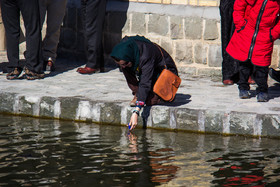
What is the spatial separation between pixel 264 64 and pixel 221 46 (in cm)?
177

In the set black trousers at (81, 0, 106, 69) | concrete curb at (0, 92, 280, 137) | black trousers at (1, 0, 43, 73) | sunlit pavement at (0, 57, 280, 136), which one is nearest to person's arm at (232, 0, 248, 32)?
sunlit pavement at (0, 57, 280, 136)

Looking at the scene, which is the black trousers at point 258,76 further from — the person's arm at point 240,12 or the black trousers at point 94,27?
the black trousers at point 94,27

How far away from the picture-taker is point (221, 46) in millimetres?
8211

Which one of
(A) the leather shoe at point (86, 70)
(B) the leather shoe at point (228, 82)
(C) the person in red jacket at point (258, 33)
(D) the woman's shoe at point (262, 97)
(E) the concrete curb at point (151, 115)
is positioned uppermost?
(C) the person in red jacket at point (258, 33)

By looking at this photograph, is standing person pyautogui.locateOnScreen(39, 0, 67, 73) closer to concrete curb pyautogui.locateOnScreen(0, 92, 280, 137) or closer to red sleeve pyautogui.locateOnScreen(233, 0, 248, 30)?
concrete curb pyautogui.locateOnScreen(0, 92, 280, 137)

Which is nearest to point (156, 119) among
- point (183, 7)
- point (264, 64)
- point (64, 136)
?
point (64, 136)

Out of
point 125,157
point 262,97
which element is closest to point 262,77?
point 262,97

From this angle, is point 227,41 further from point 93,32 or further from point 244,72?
point 93,32

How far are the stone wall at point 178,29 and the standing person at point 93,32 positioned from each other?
2.08 feet

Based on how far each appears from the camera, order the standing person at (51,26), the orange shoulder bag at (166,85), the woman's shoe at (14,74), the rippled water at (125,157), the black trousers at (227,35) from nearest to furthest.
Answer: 1. the rippled water at (125,157)
2. the orange shoulder bag at (166,85)
3. the black trousers at (227,35)
4. the woman's shoe at (14,74)
5. the standing person at (51,26)

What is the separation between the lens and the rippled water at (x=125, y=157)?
4.52 meters

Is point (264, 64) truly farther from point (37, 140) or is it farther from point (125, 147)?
point (37, 140)

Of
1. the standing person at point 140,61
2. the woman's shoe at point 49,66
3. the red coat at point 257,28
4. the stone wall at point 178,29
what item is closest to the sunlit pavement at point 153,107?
the standing person at point 140,61

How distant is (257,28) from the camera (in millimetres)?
6426
